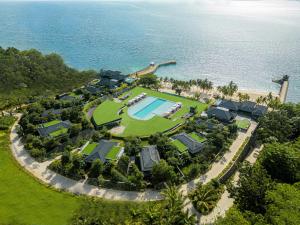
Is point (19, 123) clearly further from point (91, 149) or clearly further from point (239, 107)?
point (239, 107)

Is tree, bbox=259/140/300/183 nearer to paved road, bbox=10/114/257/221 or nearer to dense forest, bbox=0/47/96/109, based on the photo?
paved road, bbox=10/114/257/221

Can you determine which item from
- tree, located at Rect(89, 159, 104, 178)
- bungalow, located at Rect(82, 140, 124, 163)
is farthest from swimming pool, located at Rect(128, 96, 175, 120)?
tree, located at Rect(89, 159, 104, 178)

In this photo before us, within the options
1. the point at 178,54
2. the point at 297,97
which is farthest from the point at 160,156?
the point at 178,54

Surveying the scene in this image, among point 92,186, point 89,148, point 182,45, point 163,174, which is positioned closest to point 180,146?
point 163,174

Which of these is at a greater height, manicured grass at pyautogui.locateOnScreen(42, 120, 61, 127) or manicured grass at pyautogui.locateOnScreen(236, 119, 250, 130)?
manicured grass at pyautogui.locateOnScreen(42, 120, 61, 127)

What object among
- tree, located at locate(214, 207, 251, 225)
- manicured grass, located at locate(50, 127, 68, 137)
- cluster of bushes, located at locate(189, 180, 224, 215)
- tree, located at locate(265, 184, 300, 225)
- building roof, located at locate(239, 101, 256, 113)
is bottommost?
cluster of bushes, located at locate(189, 180, 224, 215)

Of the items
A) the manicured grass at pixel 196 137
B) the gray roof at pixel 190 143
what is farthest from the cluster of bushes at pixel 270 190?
the manicured grass at pixel 196 137

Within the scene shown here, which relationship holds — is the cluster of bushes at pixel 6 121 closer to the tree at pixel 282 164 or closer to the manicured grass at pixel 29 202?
the manicured grass at pixel 29 202
